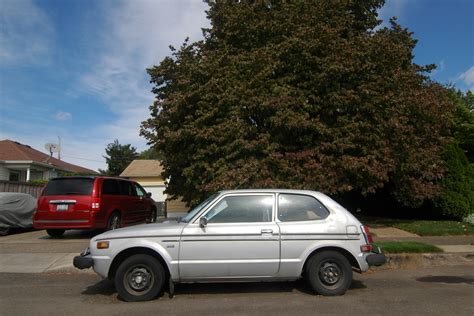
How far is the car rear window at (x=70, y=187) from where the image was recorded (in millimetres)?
11797

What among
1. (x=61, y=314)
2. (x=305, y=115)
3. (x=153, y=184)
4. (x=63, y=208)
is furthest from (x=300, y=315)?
(x=153, y=184)

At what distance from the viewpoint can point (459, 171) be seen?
48.4ft

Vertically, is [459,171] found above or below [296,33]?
below

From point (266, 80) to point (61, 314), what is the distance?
864 cm

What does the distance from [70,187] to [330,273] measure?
8.13 metres

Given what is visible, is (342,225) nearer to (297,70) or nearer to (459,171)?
(297,70)

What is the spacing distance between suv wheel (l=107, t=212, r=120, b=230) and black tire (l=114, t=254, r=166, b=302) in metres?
6.31

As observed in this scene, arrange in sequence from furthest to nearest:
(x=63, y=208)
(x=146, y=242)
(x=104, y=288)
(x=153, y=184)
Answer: (x=153, y=184), (x=63, y=208), (x=104, y=288), (x=146, y=242)

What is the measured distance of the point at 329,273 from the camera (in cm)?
633

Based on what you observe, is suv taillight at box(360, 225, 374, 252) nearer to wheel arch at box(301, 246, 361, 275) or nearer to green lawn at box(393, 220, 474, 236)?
wheel arch at box(301, 246, 361, 275)

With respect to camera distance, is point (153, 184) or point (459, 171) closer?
point (459, 171)

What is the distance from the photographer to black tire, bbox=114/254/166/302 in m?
6.11

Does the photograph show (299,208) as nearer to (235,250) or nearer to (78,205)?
(235,250)

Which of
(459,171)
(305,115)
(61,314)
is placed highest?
(305,115)
